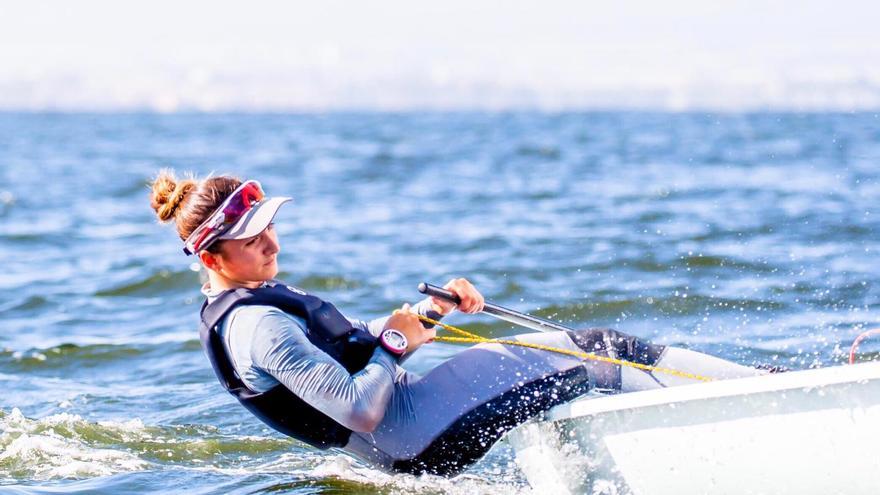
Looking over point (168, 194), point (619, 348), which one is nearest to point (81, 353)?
point (168, 194)

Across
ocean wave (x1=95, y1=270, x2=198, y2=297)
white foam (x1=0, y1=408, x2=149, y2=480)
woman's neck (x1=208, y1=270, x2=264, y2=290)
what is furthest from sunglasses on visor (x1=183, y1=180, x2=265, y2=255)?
ocean wave (x1=95, y1=270, x2=198, y2=297)

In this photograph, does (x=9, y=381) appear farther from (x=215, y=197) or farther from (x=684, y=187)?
(x=684, y=187)

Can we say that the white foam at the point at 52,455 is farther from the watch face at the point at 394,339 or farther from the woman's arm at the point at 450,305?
the watch face at the point at 394,339

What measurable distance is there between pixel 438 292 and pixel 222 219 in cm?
80

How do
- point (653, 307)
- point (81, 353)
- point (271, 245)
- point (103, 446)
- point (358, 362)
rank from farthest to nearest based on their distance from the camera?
1. point (653, 307)
2. point (81, 353)
3. point (103, 446)
4. point (358, 362)
5. point (271, 245)

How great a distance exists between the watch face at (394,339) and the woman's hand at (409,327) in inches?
1.5

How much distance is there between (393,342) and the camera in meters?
4.43

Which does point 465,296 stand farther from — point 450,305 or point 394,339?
point 394,339

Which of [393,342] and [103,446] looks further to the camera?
[103,446]

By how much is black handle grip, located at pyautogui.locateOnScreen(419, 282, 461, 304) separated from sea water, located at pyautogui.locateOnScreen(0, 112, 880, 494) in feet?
2.55

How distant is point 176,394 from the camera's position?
24.2 feet

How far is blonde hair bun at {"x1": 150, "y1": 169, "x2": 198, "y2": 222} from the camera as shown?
4539mm

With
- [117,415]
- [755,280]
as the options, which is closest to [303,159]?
[755,280]

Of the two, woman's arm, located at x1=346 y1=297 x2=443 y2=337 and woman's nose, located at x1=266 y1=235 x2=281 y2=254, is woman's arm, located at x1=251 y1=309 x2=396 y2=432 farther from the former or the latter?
woman's arm, located at x1=346 y1=297 x2=443 y2=337
